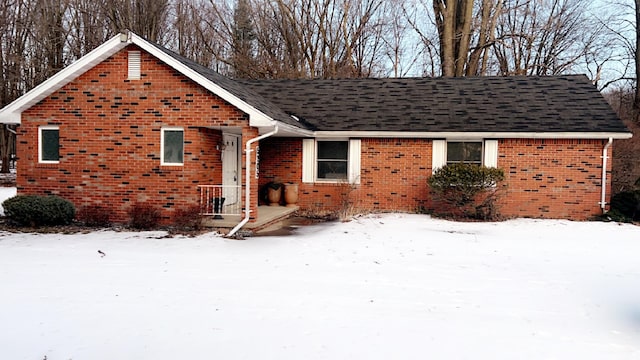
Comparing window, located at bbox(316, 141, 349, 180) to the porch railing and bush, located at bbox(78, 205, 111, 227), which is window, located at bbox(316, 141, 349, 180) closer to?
the porch railing

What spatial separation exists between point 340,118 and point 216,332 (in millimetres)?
11045

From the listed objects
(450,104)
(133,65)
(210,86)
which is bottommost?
(210,86)

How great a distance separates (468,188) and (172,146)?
7961 mm

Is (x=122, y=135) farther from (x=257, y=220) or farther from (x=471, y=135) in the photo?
(x=471, y=135)

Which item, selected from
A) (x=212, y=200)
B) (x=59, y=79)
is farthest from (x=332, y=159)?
(x=59, y=79)

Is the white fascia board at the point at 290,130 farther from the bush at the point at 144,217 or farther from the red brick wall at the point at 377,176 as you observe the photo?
the bush at the point at 144,217

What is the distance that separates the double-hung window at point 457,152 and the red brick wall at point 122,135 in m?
6.08

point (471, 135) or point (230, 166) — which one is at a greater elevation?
point (471, 135)

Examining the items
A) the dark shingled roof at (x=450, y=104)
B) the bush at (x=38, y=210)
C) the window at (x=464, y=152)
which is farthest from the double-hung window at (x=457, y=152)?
the bush at (x=38, y=210)

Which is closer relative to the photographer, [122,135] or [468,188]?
[122,135]

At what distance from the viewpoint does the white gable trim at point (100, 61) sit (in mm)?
10312

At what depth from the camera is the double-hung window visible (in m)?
13.8

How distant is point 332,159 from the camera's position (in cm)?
1458

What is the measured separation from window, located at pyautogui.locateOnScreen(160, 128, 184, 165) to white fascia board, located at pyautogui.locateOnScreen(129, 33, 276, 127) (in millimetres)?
1425
